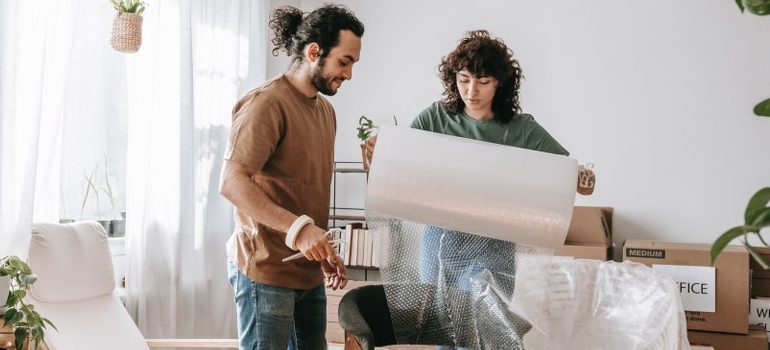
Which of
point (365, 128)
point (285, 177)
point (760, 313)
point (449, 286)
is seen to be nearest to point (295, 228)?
point (285, 177)

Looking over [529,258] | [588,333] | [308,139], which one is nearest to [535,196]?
[529,258]

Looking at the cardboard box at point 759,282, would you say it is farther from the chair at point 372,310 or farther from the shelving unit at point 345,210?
the chair at point 372,310

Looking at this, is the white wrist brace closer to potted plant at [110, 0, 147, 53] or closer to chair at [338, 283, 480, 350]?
chair at [338, 283, 480, 350]

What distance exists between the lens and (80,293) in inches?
89.7

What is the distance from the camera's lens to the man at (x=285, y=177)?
4.83ft

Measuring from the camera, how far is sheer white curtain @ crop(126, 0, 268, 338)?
283 centimetres

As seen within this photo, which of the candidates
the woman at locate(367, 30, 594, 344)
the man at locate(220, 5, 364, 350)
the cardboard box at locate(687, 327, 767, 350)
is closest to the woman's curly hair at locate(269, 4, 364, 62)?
the man at locate(220, 5, 364, 350)

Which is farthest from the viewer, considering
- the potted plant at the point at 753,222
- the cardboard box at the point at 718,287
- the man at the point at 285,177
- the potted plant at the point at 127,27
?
the cardboard box at the point at 718,287

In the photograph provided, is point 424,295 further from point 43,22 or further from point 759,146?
point 759,146

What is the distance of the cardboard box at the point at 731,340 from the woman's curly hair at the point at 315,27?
2.05 metres

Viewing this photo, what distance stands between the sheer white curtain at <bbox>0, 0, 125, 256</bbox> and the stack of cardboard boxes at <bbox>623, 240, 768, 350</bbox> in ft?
7.89

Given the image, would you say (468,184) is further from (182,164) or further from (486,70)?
(182,164)

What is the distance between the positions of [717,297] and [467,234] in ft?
5.45

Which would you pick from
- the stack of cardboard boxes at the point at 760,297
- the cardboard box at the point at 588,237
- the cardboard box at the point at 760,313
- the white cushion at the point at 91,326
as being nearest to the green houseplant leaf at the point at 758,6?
the white cushion at the point at 91,326
